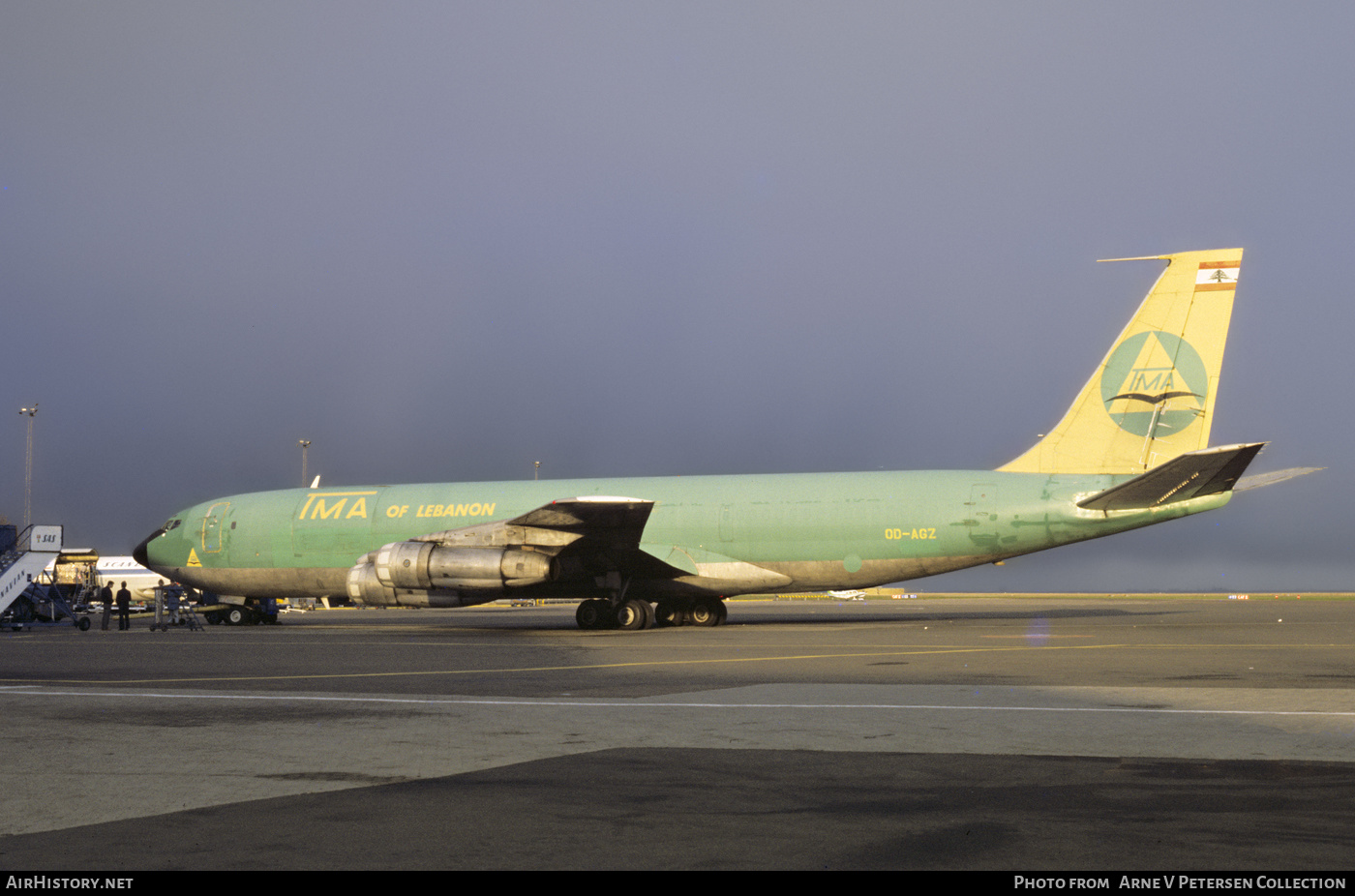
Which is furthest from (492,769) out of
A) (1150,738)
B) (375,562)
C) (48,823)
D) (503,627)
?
(503,627)

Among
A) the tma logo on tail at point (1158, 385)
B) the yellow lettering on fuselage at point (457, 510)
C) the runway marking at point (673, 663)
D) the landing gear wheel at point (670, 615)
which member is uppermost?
the tma logo on tail at point (1158, 385)

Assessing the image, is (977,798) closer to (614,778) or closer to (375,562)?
(614,778)

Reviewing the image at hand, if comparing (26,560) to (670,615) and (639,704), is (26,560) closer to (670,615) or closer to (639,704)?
(670,615)

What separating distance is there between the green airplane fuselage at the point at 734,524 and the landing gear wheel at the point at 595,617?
2.06 ft

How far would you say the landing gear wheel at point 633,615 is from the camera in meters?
29.1

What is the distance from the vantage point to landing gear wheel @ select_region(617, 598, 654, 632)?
1147 inches

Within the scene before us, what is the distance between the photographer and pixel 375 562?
94.5 ft

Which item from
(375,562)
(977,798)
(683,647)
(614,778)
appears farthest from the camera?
(375,562)

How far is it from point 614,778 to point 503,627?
1025 inches

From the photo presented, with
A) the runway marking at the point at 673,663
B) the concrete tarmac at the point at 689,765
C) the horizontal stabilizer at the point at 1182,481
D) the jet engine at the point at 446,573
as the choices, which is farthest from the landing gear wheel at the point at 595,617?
the concrete tarmac at the point at 689,765

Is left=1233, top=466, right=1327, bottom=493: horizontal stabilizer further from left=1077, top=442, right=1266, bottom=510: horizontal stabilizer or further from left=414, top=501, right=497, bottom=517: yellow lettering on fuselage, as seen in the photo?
left=414, top=501, right=497, bottom=517: yellow lettering on fuselage

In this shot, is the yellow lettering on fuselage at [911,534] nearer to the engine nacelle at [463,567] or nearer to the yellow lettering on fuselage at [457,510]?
the engine nacelle at [463,567]

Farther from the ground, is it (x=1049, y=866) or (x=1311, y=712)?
(x=1049, y=866)
